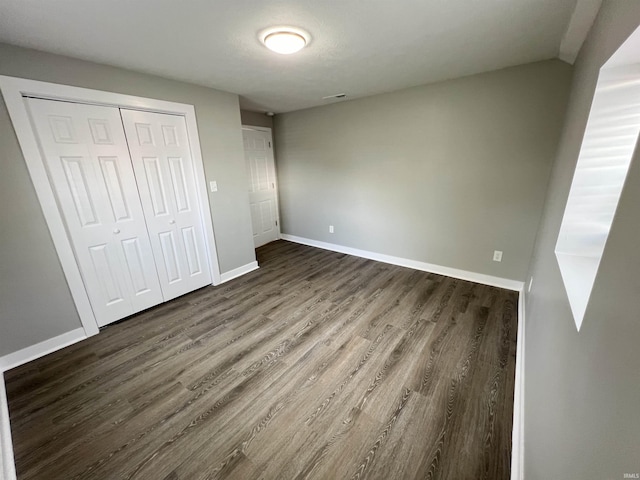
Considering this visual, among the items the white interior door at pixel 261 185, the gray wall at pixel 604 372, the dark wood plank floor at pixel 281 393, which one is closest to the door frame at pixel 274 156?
the white interior door at pixel 261 185

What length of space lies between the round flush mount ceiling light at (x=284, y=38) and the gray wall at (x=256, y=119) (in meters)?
2.46

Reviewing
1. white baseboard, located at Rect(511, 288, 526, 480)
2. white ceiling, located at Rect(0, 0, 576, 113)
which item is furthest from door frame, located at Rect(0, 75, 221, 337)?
white baseboard, located at Rect(511, 288, 526, 480)

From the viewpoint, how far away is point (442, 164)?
2.98m

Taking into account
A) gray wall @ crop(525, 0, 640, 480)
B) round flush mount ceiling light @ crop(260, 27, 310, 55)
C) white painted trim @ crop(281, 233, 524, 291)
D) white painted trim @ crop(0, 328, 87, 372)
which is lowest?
white painted trim @ crop(0, 328, 87, 372)

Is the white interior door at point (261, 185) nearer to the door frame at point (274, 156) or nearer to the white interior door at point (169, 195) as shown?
the door frame at point (274, 156)

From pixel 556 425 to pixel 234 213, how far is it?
327 cm

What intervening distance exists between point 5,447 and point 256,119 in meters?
4.25

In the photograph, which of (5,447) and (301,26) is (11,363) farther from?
(301,26)

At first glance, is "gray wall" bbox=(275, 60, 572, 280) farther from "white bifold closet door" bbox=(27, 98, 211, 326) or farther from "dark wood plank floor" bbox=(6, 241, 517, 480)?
"white bifold closet door" bbox=(27, 98, 211, 326)

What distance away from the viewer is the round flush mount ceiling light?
163 centimetres

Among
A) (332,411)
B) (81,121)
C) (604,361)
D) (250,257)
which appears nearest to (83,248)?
(81,121)

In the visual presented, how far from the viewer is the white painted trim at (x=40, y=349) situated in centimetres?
194

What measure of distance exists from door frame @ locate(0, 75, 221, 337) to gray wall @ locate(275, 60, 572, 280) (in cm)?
201

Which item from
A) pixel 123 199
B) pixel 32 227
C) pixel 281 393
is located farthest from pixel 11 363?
pixel 281 393
